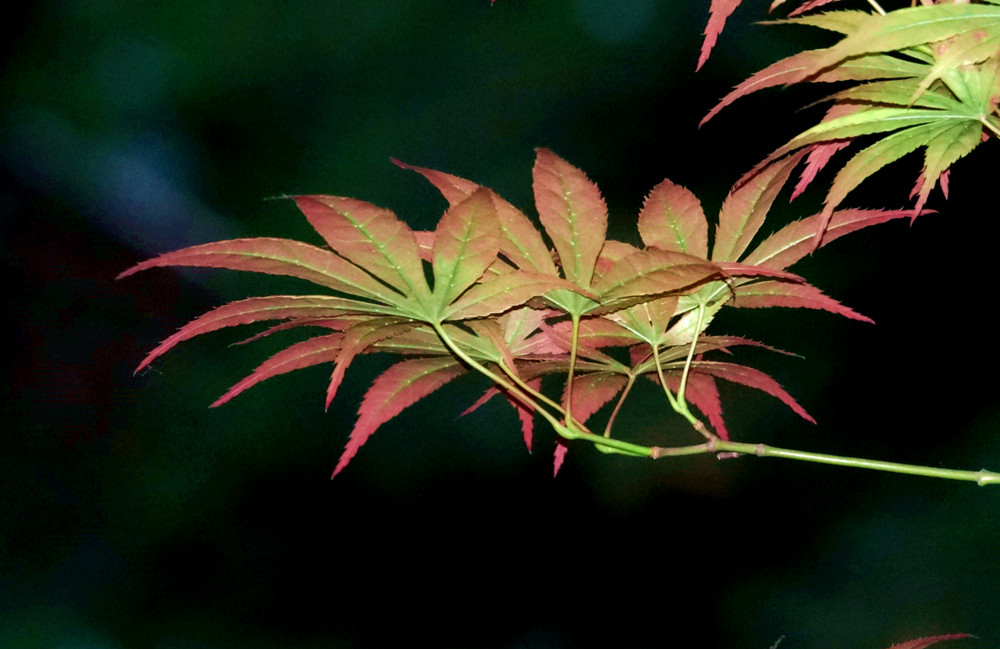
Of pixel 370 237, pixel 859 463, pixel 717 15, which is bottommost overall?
pixel 859 463

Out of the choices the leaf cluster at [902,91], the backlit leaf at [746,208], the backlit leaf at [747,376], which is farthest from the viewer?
the backlit leaf at [747,376]

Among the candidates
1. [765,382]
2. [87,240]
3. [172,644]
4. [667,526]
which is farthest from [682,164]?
[765,382]

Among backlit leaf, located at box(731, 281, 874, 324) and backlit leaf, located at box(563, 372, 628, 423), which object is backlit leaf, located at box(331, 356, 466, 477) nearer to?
backlit leaf, located at box(563, 372, 628, 423)

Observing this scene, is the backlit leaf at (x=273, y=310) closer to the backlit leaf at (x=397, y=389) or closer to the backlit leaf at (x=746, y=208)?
the backlit leaf at (x=397, y=389)

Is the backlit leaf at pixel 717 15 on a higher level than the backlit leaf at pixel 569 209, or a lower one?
higher

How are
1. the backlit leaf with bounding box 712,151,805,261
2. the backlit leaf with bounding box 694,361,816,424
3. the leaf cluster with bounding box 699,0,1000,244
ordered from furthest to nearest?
the backlit leaf with bounding box 694,361,816,424 < the backlit leaf with bounding box 712,151,805,261 < the leaf cluster with bounding box 699,0,1000,244

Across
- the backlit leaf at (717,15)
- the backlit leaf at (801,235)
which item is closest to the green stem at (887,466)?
the backlit leaf at (801,235)

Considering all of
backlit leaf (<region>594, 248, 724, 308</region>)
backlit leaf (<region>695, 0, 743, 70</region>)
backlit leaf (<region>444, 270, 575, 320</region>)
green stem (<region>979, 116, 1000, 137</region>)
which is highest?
backlit leaf (<region>695, 0, 743, 70</region>)

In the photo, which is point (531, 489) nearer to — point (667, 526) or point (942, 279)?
point (667, 526)

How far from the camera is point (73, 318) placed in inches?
163

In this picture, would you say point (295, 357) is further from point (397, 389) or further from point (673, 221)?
point (673, 221)

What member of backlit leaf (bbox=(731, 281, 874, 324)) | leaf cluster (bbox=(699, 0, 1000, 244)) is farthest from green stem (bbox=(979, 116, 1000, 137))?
backlit leaf (bbox=(731, 281, 874, 324))

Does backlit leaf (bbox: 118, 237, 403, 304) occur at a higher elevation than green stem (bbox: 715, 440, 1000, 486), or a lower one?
higher

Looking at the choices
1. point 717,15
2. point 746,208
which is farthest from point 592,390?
point 717,15
